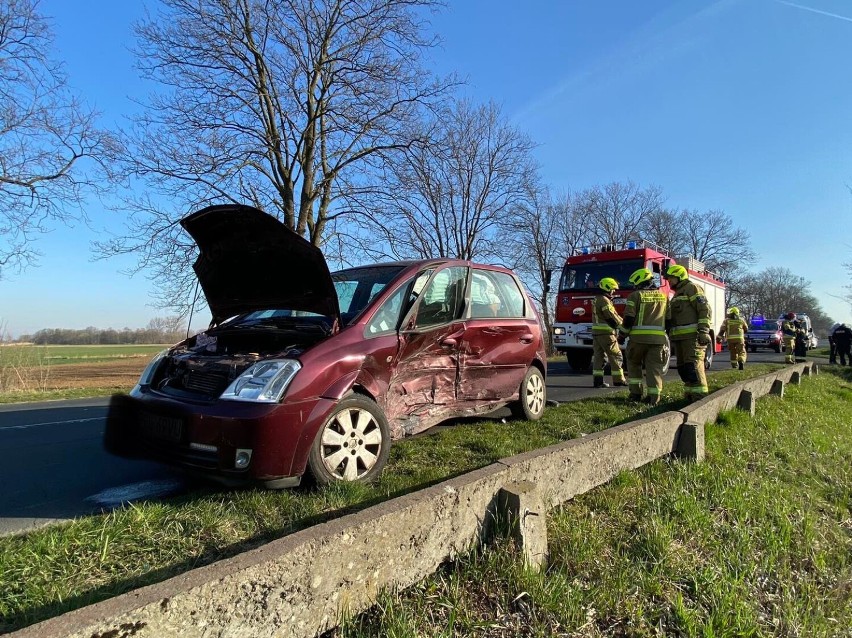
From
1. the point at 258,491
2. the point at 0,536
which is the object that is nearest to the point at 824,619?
the point at 258,491

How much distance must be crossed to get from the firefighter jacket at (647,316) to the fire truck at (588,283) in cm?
388

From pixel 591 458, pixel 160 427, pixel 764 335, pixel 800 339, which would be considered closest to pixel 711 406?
pixel 591 458

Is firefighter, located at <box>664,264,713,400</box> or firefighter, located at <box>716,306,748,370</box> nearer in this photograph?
firefighter, located at <box>664,264,713,400</box>

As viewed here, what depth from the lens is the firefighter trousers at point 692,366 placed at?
268 inches

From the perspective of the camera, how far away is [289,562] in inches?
64.9

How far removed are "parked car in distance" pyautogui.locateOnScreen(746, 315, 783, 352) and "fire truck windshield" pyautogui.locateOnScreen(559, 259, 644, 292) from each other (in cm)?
2285

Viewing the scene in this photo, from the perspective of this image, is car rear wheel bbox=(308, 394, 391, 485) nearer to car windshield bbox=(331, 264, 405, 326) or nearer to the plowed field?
car windshield bbox=(331, 264, 405, 326)

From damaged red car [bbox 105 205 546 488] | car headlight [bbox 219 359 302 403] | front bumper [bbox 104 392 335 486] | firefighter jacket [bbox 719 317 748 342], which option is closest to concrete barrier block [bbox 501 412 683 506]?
damaged red car [bbox 105 205 546 488]

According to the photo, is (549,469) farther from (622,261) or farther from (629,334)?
(622,261)

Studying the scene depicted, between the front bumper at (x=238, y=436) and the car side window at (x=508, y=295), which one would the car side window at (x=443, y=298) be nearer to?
the car side window at (x=508, y=295)

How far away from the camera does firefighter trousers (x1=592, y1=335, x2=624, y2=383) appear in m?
9.34

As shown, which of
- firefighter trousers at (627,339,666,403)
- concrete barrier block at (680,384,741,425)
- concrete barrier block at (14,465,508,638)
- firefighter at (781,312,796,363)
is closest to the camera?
concrete barrier block at (14,465,508,638)

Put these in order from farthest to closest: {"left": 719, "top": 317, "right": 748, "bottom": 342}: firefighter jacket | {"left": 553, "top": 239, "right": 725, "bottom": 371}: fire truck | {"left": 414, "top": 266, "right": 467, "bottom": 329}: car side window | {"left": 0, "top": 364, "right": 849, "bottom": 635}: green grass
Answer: {"left": 719, "top": 317, "right": 748, "bottom": 342}: firefighter jacket < {"left": 553, "top": 239, "right": 725, "bottom": 371}: fire truck < {"left": 414, "top": 266, "right": 467, "bottom": 329}: car side window < {"left": 0, "top": 364, "right": 849, "bottom": 635}: green grass

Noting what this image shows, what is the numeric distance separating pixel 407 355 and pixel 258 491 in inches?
55.0
